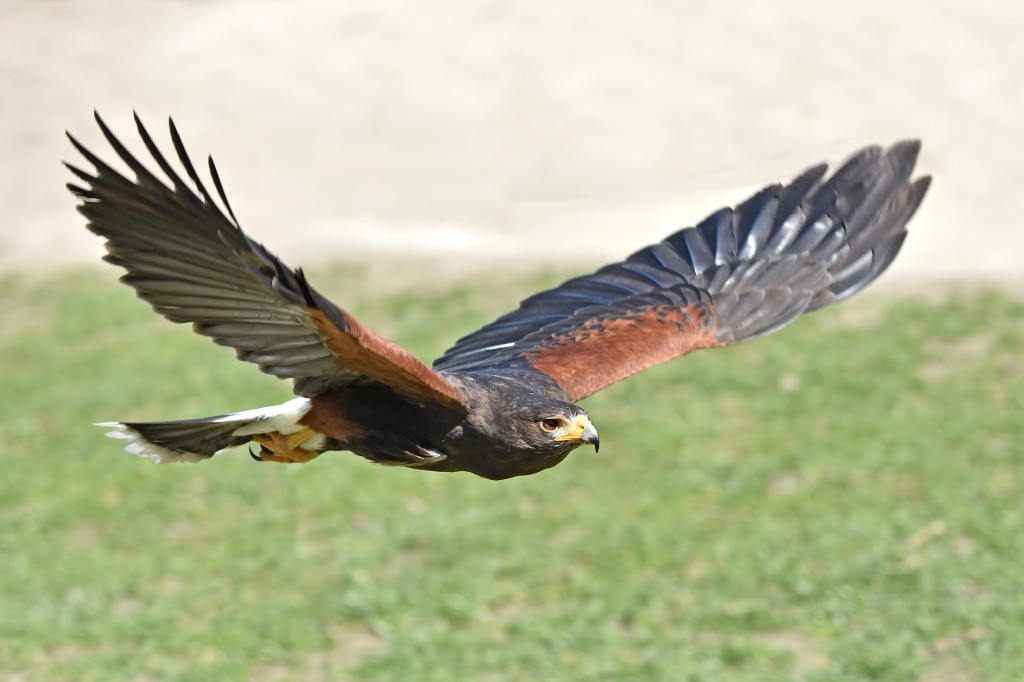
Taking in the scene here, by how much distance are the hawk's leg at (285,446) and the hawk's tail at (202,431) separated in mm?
31

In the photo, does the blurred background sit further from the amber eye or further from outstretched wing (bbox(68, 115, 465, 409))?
outstretched wing (bbox(68, 115, 465, 409))

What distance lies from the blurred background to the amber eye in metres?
3.28

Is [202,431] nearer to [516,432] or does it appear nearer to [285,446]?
[285,446]

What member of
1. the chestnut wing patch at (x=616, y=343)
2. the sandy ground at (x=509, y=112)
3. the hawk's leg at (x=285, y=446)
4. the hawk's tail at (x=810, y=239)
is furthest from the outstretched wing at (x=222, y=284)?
the sandy ground at (x=509, y=112)

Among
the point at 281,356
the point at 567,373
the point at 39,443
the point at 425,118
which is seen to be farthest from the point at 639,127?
the point at 281,356

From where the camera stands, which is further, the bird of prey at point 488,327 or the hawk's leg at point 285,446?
the hawk's leg at point 285,446

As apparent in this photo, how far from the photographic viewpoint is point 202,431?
5.91m

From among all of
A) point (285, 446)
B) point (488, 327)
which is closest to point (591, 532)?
point (488, 327)

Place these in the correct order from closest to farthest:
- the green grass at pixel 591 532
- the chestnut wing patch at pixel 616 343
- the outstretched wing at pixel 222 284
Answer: the outstretched wing at pixel 222 284
the chestnut wing patch at pixel 616 343
the green grass at pixel 591 532

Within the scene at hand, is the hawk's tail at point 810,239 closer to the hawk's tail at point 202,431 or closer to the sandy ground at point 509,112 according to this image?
the hawk's tail at point 202,431

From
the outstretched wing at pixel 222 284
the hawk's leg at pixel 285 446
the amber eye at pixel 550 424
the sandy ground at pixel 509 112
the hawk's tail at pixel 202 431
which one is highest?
the sandy ground at pixel 509 112

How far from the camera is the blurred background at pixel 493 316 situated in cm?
892

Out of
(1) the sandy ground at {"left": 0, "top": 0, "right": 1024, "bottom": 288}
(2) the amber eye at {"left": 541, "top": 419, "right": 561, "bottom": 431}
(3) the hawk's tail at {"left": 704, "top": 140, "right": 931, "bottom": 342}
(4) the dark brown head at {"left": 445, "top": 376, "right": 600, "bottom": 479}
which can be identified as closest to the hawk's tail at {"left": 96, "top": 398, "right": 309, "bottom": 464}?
(4) the dark brown head at {"left": 445, "top": 376, "right": 600, "bottom": 479}

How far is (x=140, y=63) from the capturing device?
17.4m
